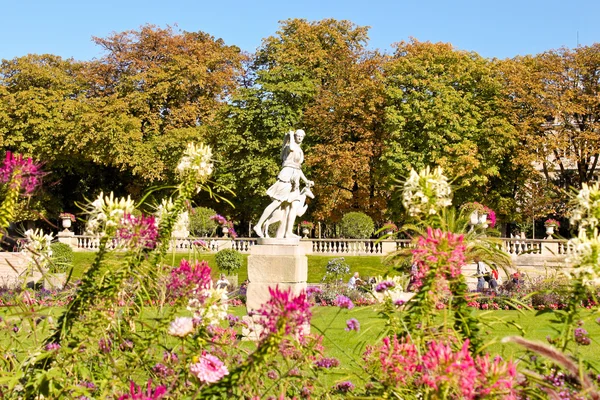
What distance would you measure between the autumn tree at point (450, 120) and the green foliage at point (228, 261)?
28.2 ft

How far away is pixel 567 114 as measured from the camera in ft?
111

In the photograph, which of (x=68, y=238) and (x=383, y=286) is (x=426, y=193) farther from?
(x=68, y=238)

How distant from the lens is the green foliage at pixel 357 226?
32.1 meters

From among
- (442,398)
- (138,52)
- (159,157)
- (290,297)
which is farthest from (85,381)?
(138,52)

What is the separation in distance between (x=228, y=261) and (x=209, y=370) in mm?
24958

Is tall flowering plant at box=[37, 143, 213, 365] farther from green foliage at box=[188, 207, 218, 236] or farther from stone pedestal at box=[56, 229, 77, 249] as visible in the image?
stone pedestal at box=[56, 229, 77, 249]

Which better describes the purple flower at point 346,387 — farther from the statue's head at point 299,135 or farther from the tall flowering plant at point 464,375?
the statue's head at point 299,135

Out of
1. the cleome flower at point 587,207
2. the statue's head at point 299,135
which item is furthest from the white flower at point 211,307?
the statue's head at point 299,135

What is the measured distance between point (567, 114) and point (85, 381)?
33088mm

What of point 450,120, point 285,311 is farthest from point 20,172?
point 450,120

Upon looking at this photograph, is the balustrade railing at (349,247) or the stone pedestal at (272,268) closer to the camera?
the stone pedestal at (272,268)

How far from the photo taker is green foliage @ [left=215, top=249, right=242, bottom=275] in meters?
27.6

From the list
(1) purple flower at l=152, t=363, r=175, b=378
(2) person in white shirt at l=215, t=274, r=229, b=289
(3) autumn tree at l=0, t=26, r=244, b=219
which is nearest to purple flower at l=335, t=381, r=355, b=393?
(2) person in white shirt at l=215, t=274, r=229, b=289

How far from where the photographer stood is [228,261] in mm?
27562
